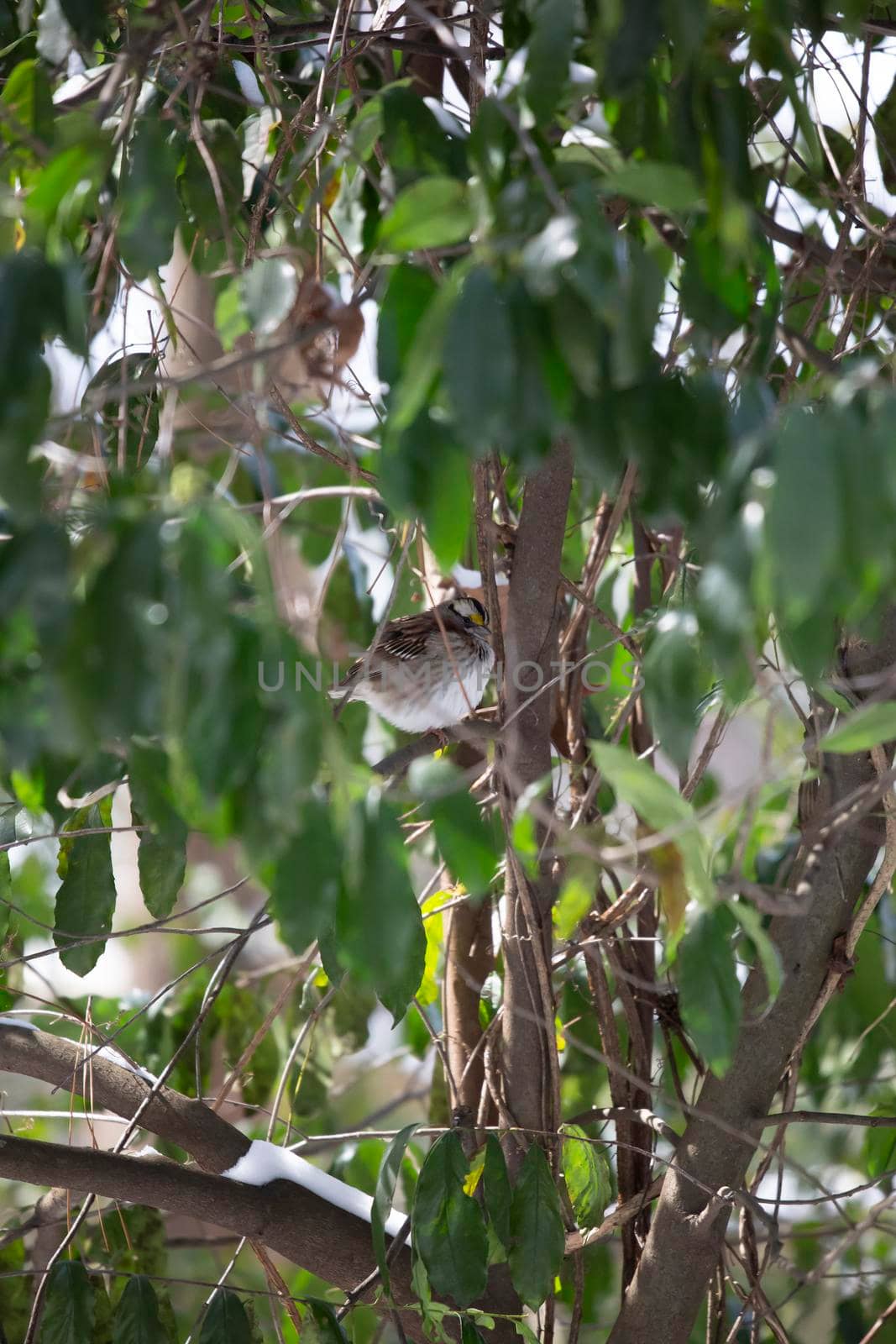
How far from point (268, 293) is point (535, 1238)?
1206 millimetres

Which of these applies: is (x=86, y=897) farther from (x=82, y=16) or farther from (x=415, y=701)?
(x=415, y=701)

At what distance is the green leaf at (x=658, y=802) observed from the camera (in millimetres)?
949

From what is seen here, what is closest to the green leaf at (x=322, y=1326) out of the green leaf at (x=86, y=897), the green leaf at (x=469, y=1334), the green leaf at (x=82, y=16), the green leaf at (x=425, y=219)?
the green leaf at (x=469, y=1334)

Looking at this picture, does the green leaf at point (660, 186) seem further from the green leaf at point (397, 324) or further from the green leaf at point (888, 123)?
the green leaf at point (888, 123)

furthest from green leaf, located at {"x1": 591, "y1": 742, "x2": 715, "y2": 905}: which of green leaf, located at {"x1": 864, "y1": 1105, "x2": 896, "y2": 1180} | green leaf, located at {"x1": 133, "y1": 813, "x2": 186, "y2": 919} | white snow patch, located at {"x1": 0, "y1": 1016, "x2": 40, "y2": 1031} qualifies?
green leaf, located at {"x1": 864, "y1": 1105, "x2": 896, "y2": 1180}

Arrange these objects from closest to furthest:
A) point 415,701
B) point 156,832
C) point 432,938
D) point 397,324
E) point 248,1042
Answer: point 397,324, point 156,832, point 432,938, point 248,1042, point 415,701

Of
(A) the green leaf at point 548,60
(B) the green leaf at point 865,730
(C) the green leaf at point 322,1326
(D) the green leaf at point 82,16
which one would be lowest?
(C) the green leaf at point 322,1326

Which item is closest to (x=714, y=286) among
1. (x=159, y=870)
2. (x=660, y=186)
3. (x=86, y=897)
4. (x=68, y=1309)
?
(x=660, y=186)

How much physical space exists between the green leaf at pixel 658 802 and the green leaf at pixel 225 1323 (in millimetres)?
1024

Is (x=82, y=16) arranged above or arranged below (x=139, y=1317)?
above

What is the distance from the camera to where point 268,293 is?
1.02 metres

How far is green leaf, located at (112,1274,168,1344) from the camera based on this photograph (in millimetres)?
1630

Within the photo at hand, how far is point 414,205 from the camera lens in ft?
2.83

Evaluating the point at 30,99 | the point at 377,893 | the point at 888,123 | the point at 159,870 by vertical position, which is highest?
the point at 888,123
